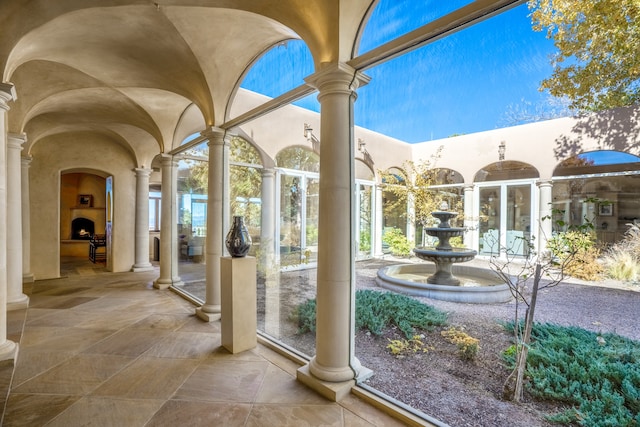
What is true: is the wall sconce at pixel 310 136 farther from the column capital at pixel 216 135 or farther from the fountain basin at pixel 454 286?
the fountain basin at pixel 454 286

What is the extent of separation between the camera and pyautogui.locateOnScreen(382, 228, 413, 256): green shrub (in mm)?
6012

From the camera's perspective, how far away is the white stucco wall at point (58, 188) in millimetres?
6840

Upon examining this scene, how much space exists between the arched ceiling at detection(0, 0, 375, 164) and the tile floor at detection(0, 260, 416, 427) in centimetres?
253

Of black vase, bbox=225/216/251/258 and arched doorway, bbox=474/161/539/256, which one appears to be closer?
arched doorway, bbox=474/161/539/256

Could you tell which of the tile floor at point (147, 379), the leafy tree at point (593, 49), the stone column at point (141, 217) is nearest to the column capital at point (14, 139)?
the tile floor at point (147, 379)

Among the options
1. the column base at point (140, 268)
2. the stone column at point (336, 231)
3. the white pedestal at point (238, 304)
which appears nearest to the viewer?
the stone column at point (336, 231)

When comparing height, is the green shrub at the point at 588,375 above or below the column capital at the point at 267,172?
below

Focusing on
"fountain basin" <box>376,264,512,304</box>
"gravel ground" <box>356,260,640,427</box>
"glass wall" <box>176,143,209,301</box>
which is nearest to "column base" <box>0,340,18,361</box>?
"glass wall" <box>176,143,209,301</box>

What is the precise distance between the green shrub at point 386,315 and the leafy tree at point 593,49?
2.42 metres

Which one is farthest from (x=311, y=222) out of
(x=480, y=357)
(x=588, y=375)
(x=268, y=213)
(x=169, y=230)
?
(x=588, y=375)

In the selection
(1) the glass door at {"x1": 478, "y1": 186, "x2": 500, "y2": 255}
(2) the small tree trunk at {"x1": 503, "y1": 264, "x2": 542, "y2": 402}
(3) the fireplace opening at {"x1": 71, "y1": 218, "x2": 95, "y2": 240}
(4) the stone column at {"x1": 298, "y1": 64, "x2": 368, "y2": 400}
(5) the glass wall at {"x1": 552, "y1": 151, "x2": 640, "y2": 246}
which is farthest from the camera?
(3) the fireplace opening at {"x1": 71, "y1": 218, "x2": 95, "y2": 240}

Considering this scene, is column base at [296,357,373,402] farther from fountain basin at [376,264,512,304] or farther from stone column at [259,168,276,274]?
stone column at [259,168,276,274]

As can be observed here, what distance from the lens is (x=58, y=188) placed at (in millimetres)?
7078

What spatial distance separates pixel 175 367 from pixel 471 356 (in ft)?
8.50
